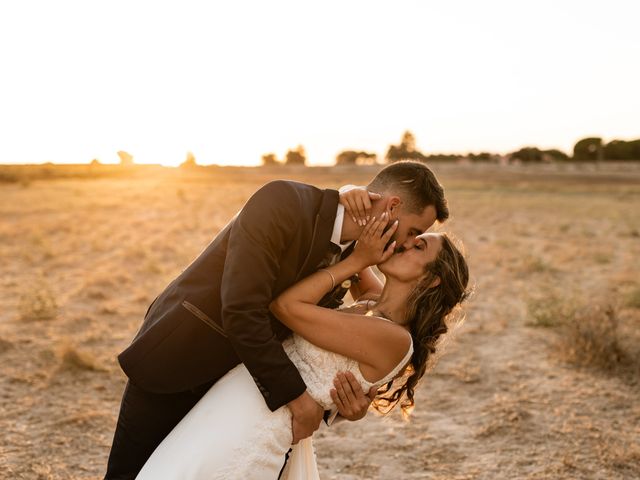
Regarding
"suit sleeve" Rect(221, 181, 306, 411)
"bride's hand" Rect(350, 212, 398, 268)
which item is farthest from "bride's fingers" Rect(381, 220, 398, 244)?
"suit sleeve" Rect(221, 181, 306, 411)

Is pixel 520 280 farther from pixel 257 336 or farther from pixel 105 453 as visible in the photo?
pixel 257 336

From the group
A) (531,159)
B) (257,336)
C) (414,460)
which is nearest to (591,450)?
(414,460)

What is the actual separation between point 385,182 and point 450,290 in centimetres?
63

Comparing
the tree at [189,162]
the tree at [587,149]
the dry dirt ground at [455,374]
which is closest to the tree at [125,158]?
the tree at [189,162]

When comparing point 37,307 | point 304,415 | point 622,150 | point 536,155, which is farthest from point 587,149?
point 304,415

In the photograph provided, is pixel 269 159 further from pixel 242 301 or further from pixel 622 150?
pixel 242 301

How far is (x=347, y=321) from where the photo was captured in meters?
2.92

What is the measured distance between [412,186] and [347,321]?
0.74 metres

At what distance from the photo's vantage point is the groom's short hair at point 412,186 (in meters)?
3.14

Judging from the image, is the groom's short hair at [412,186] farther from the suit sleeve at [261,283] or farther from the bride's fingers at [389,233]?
the suit sleeve at [261,283]

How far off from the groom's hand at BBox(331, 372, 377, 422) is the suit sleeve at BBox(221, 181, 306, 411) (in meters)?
0.23

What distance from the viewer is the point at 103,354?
8.03m

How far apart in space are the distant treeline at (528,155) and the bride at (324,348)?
100 m

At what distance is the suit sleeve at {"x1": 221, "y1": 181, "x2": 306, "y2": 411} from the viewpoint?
103 inches
